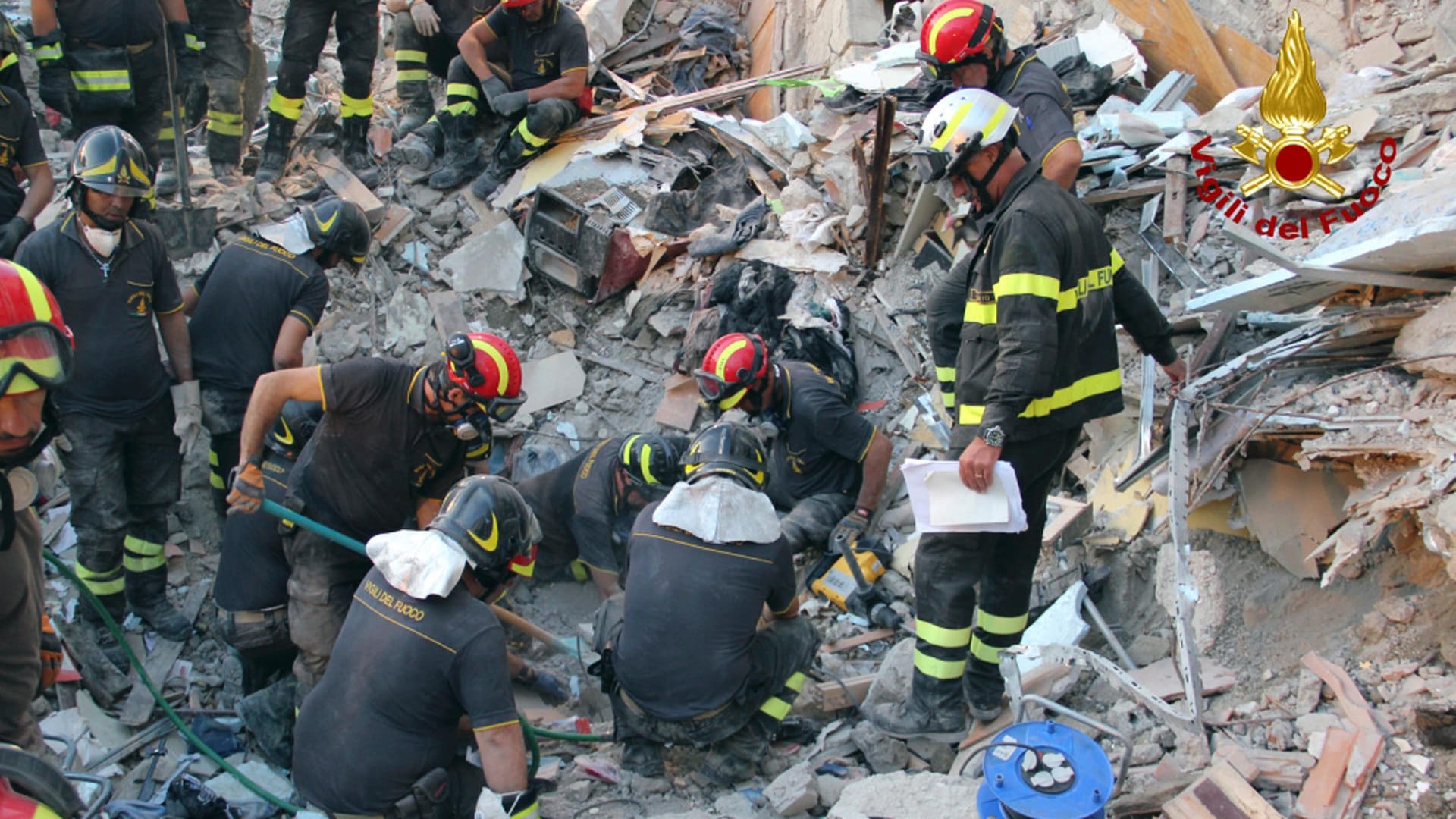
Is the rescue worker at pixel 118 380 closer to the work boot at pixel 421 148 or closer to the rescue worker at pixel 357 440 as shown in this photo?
the rescue worker at pixel 357 440

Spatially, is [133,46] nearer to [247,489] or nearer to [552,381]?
[552,381]

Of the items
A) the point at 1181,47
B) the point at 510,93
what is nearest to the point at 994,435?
the point at 1181,47

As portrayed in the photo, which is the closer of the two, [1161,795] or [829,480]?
[1161,795]

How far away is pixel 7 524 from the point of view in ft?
8.66

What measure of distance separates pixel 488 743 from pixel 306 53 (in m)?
5.80

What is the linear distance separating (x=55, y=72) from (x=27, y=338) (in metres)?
4.81

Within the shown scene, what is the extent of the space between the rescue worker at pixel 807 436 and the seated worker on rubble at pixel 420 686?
187 cm

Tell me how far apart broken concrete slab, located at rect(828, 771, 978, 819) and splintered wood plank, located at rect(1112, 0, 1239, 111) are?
514cm

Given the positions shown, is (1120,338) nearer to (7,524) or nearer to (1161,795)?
(1161,795)

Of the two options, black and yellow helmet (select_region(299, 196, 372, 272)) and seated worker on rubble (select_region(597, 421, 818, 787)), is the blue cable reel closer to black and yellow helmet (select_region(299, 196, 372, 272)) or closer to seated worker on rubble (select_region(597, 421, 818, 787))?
seated worker on rubble (select_region(597, 421, 818, 787))

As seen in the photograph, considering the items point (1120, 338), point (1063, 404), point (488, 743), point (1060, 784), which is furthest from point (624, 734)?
point (1120, 338)

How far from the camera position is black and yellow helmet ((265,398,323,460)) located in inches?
201

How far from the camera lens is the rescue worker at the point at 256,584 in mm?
4789

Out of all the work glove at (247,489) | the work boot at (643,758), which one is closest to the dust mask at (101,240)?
the work glove at (247,489)
